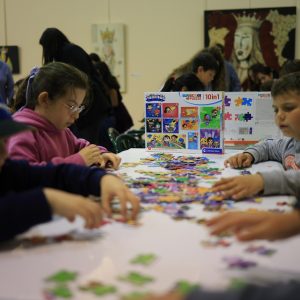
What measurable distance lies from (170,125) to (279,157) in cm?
72

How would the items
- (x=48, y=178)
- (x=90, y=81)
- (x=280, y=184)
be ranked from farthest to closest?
(x=90, y=81) < (x=280, y=184) < (x=48, y=178)

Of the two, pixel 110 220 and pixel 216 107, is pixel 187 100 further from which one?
pixel 110 220

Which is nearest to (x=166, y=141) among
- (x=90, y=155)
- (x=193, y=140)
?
(x=193, y=140)

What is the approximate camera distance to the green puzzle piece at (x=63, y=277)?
0.86 meters

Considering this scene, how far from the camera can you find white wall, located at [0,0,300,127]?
564 centimetres

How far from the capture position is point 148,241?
3.52 feet

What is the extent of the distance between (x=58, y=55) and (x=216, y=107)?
64.3 inches

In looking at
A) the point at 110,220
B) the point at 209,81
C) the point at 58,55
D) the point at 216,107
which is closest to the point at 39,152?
the point at 110,220

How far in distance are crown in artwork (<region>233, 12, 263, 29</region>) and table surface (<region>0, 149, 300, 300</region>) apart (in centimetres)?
476

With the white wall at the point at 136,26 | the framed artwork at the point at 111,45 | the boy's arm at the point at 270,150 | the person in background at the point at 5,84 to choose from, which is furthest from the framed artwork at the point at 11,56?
the boy's arm at the point at 270,150

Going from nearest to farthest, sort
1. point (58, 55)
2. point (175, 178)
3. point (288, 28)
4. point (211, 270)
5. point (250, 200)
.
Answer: point (211, 270)
point (250, 200)
point (175, 178)
point (58, 55)
point (288, 28)

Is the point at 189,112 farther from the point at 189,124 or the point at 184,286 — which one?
the point at 184,286

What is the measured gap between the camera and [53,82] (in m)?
2.00

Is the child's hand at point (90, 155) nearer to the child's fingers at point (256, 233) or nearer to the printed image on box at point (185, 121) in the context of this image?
the printed image on box at point (185, 121)
